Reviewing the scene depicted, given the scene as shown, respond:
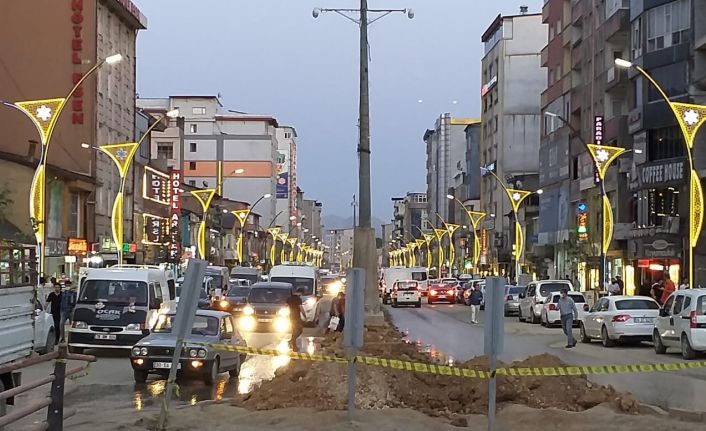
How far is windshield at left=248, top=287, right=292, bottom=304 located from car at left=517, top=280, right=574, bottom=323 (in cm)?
1133

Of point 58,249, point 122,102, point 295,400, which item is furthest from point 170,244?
point 295,400

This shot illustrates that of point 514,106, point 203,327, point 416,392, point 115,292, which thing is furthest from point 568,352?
point 514,106

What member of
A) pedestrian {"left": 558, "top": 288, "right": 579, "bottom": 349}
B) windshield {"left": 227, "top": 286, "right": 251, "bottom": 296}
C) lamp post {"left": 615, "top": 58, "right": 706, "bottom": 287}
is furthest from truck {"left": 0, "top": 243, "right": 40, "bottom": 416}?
windshield {"left": 227, "top": 286, "right": 251, "bottom": 296}

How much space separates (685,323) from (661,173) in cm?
2858

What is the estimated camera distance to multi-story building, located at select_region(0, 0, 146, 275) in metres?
48.5

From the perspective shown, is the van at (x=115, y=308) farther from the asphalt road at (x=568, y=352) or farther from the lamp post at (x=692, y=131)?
the lamp post at (x=692, y=131)

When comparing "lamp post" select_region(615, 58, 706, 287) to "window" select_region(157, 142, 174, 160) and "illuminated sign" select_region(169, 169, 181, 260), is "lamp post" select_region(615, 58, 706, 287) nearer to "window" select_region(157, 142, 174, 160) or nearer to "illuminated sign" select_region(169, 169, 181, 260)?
"illuminated sign" select_region(169, 169, 181, 260)

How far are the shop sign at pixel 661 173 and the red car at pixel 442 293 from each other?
18.5 meters

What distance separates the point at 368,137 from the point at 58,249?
29035 millimetres

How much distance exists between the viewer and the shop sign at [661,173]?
164 feet

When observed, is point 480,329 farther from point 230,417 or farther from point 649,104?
point 230,417

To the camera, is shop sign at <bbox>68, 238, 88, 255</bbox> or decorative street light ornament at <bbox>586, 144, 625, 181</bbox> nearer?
decorative street light ornament at <bbox>586, 144, 625, 181</bbox>

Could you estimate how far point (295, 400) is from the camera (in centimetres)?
1395

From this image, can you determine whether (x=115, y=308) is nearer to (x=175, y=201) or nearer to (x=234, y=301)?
(x=234, y=301)
